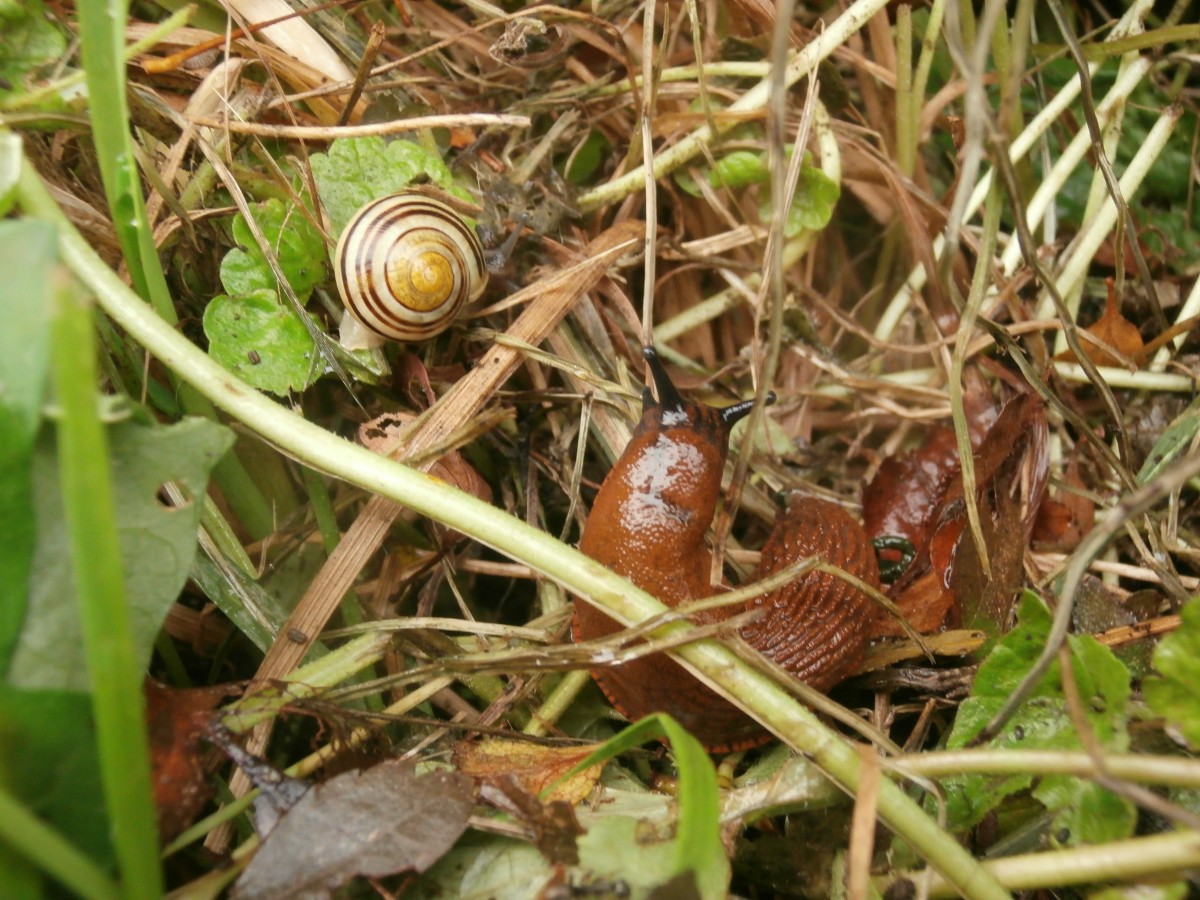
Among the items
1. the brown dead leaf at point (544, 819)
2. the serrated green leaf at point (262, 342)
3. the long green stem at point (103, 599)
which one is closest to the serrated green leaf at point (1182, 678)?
the brown dead leaf at point (544, 819)

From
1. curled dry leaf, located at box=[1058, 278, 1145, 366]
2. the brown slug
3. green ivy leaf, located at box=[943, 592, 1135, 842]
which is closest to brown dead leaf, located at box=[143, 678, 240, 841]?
the brown slug

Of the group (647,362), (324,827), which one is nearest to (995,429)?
(647,362)

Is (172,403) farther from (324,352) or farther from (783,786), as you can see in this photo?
(783,786)

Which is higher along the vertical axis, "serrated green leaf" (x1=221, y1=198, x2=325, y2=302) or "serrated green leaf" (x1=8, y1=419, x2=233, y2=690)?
"serrated green leaf" (x1=221, y1=198, x2=325, y2=302)

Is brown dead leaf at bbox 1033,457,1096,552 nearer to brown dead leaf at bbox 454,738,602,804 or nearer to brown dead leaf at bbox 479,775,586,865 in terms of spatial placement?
brown dead leaf at bbox 454,738,602,804

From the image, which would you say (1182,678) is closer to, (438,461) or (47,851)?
(438,461)

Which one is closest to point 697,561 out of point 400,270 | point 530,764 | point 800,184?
point 530,764
